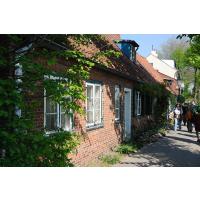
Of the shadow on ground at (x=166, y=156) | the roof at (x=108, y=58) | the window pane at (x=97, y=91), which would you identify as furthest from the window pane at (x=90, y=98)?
the shadow on ground at (x=166, y=156)

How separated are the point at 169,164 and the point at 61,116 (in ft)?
12.5

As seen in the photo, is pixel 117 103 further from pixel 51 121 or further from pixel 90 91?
pixel 51 121

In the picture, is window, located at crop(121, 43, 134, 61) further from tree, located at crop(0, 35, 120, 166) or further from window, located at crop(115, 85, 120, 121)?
tree, located at crop(0, 35, 120, 166)

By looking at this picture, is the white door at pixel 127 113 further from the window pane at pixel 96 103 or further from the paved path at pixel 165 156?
the window pane at pixel 96 103

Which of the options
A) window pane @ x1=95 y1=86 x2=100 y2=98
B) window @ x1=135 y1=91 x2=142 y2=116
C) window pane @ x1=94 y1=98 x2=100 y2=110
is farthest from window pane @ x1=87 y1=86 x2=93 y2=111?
window @ x1=135 y1=91 x2=142 y2=116

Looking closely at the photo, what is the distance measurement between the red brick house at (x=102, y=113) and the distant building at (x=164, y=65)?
31.2 m

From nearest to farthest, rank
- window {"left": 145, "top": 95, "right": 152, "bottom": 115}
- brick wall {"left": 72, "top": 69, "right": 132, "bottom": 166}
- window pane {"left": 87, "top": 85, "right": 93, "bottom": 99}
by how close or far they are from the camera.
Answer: brick wall {"left": 72, "top": 69, "right": 132, "bottom": 166} < window pane {"left": 87, "top": 85, "right": 93, "bottom": 99} < window {"left": 145, "top": 95, "right": 152, "bottom": 115}

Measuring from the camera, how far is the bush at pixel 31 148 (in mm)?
4832

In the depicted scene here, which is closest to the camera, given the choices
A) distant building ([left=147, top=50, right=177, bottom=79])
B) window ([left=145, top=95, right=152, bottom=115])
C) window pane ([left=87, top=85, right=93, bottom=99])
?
window pane ([left=87, top=85, right=93, bottom=99])

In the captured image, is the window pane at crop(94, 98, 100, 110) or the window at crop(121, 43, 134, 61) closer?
the window pane at crop(94, 98, 100, 110)

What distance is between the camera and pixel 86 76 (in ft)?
18.3

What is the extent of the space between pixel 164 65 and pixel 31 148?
46.2m

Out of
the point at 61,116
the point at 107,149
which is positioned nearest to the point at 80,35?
the point at 61,116

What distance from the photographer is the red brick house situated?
8.55m
